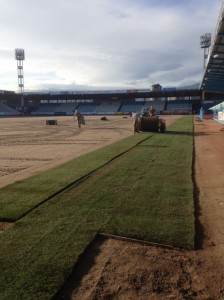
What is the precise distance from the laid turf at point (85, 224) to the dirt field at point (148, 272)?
22cm

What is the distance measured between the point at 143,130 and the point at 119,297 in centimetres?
2806

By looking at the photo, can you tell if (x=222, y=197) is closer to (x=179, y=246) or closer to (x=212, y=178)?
(x=212, y=178)

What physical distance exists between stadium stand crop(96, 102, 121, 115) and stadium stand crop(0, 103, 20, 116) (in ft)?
91.6

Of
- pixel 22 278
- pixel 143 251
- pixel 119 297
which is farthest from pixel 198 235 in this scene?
pixel 22 278

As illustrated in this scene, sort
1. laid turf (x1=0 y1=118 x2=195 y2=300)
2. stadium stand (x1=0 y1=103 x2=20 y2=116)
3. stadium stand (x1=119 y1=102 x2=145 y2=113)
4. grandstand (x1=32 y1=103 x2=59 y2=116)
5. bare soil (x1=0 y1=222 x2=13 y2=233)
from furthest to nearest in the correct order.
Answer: grandstand (x1=32 y1=103 x2=59 y2=116) → stadium stand (x1=0 y1=103 x2=20 y2=116) → stadium stand (x1=119 y1=102 x2=145 y2=113) → bare soil (x1=0 y1=222 x2=13 y2=233) → laid turf (x1=0 y1=118 x2=195 y2=300)

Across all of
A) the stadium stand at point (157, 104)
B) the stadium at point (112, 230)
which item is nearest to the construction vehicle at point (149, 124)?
the stadium at point (112, 230)

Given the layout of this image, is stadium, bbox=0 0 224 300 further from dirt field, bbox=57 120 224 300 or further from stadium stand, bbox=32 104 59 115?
stadium stand, bbox=32 104 59 115

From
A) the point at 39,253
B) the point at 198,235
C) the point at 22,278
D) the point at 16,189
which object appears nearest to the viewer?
the point at 22,278

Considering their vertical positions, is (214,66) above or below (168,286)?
above

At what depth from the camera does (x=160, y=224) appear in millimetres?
6078

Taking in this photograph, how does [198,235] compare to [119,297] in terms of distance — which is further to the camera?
[198,235]

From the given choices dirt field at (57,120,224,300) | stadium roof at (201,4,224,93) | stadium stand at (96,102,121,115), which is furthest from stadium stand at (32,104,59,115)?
dirt field at (57,120,224,300)

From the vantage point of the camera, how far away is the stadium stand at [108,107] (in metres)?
Answer: 117

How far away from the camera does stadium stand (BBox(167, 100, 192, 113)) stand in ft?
349
